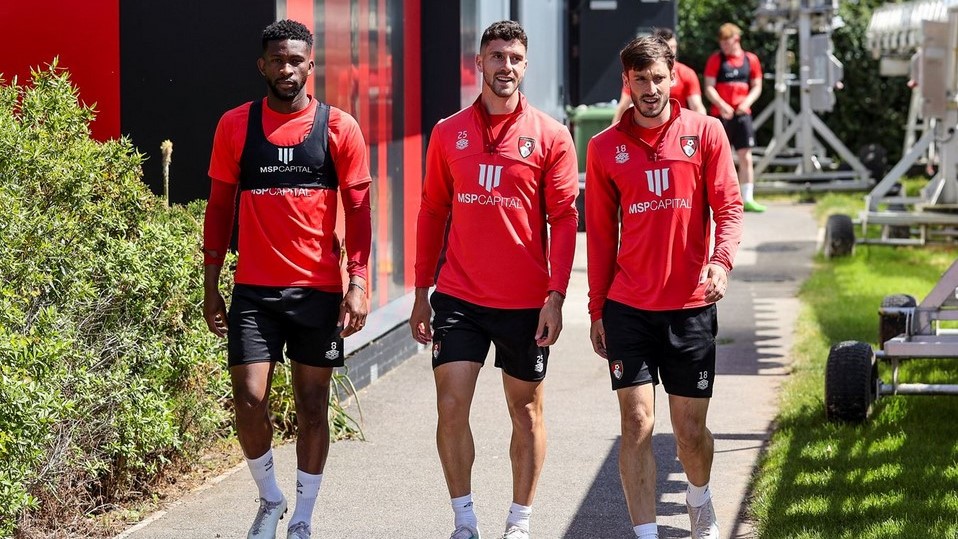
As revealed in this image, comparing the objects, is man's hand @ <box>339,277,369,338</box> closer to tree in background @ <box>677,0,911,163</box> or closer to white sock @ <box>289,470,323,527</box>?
white sock @ <box>289,470,323,527</box>

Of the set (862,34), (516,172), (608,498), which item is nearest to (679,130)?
(516,172)

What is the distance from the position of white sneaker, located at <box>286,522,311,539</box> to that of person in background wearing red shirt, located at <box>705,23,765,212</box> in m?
11.1

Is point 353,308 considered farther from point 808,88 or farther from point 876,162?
point 876,162

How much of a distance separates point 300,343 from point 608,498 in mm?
1643

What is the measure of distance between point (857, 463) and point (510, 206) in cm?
239

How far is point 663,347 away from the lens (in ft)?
16.9

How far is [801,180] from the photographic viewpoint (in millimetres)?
21078

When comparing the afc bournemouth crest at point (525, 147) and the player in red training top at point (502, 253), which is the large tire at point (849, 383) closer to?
the player in red training top at point (502, 253)

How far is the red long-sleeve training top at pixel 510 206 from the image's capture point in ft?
17.1

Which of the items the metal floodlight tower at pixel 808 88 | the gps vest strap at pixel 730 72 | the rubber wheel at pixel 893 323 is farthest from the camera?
the metal floodlight tower at pixel 808 88

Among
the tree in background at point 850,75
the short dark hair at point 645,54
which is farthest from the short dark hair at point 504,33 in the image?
the tree in background at point 850,75

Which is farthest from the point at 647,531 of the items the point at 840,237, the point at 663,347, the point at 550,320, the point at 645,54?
the point at 840,237

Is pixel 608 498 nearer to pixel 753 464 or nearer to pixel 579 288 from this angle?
pixel 753 464

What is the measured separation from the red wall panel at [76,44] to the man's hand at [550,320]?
10.3 ft
